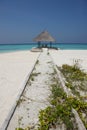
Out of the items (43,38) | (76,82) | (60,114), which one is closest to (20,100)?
(60,114)

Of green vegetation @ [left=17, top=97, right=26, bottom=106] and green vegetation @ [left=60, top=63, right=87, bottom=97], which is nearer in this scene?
green vegetation @ [left=17, top=97, right=26, bottom=106]

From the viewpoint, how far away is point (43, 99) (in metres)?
4.87

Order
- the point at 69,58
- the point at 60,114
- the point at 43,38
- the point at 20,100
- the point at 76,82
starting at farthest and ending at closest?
the point at 43,38 < the point at 69,58 < the point at 76,82 < the point at 20,100 < the point at 60,114

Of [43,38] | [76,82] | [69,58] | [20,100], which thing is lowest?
[69,58]

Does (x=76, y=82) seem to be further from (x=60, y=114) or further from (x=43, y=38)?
(x=43, y=38)

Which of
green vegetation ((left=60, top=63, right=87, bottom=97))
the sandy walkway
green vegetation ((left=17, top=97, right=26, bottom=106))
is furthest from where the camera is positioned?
the sandy walkway

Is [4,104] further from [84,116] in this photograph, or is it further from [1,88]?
[84,116]

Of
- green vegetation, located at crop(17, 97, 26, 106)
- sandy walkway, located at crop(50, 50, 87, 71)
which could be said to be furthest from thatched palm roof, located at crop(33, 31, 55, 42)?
green vegetation, located at crop(17, 97, 26, 106)

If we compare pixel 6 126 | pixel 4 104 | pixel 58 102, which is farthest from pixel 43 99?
pixel 6 126

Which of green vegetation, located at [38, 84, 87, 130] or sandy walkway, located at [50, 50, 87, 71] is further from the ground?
green vegetation, located at [38, 84, 87, 130]

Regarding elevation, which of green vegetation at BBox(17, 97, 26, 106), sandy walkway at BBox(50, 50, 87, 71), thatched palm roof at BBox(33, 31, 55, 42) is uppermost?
thatched palm roof at BBox(33, 31, 55, 42)

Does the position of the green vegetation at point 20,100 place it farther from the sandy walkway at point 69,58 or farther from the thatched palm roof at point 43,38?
the thatched palm roof at point 43,38

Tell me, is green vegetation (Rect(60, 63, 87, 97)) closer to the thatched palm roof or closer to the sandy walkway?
the sandy walkway

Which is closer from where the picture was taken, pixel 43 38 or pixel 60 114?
pixel 60 114
